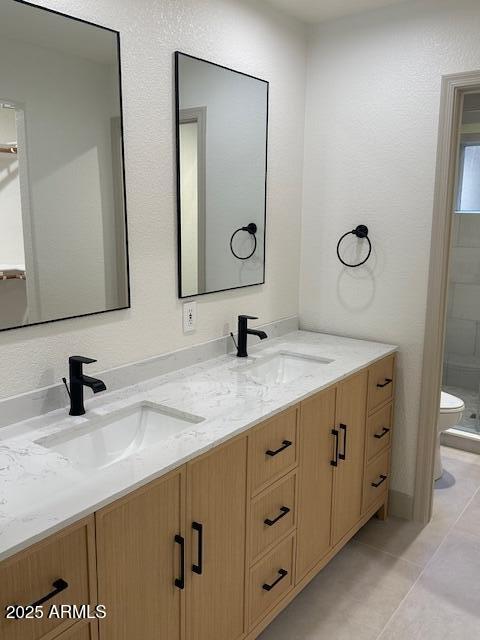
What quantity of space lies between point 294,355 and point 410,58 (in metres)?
1.39

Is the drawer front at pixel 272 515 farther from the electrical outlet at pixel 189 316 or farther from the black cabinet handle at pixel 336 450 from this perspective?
the electrical outlet at pixel 189 316

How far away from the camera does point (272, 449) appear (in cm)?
185

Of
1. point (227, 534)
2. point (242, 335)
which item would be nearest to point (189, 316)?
point (242, 335)

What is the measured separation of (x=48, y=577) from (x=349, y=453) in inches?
57.9

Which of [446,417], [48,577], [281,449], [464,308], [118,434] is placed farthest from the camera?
[464,308]

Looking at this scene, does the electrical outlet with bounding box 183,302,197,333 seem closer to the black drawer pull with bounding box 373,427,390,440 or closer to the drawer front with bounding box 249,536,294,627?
the drawer front with bounding box 249,536,294,627

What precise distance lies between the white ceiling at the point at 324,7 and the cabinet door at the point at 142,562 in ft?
6.73

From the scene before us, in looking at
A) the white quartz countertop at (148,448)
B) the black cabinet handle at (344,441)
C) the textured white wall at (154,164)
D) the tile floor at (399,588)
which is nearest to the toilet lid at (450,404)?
the tile floor at (399,588)

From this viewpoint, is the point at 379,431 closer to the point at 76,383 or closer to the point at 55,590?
the point at 76,383

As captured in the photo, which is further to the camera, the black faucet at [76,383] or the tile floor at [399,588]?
the tile floor at [399,588]

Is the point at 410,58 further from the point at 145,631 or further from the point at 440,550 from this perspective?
the point at 145,631

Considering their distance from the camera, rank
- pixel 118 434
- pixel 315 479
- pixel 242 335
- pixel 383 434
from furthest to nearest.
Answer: pixel 383 434
pixel 242 335
pixel 315 479
pixel 118 434

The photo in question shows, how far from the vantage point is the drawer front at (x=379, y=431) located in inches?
99.6

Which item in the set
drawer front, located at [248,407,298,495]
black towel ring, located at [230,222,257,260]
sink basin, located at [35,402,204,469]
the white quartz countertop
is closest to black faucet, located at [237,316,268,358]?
the white quartz countertop
